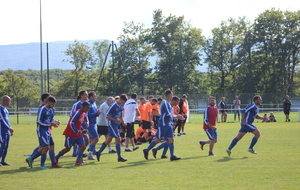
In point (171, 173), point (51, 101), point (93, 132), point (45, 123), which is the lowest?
point (171, 173)

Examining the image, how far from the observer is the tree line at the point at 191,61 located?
40.6 meters

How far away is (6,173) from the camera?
1004cm

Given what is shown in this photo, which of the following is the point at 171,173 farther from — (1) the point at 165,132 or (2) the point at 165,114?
(2) the point at 165,114

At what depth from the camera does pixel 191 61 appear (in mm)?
49781

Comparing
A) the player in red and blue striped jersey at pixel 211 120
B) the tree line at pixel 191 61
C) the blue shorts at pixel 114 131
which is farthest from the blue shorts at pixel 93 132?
the tree line at pixel 191 61

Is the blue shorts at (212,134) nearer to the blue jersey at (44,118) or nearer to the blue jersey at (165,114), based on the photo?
the blue jersey at (165,114)

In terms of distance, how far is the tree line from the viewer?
40562 mm

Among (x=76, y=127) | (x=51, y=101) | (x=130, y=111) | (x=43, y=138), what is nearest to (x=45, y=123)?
(x=43, y=138)

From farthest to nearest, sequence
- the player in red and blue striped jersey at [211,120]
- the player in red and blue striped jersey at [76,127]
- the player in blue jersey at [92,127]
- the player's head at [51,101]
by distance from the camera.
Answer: the player in red and blue striped jersey at [211,120], the player in blue jersey at [92,127], the player in red and blue striped jersey at [76,127], the player's head at [51,101]

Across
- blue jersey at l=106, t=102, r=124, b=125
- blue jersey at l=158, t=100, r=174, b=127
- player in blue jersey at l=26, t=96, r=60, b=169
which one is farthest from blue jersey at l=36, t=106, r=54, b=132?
blue jersey at l=158, t=100, r=174, b=127

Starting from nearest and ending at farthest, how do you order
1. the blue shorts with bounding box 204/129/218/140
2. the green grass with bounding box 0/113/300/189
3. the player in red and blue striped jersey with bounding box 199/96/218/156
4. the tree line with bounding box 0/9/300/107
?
the green grass with bounding box 0/113/300/189, the player in red and blue striped jersey with bounding box 199/96/218/156, the blue shorts with bounding box 204/129/218/140, the tree line with bounding box 0/9/300/107

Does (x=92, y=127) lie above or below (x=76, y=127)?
below

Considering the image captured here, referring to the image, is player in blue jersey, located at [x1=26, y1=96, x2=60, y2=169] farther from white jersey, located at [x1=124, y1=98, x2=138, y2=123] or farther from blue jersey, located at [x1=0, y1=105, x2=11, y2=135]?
white jersey, located at [x1=124, y1=98, x2=138, y2=123]

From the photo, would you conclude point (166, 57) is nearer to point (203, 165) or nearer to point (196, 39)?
point (196, 39)
